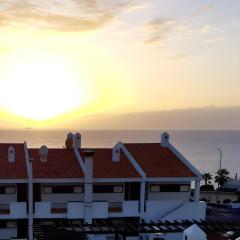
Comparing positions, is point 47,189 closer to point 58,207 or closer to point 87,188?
point 58,207

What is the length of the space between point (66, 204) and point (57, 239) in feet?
60.5

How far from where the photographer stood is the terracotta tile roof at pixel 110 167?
121 ft

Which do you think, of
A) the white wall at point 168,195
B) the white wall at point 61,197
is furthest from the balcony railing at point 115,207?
the white wall at point 168,195

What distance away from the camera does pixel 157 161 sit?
1577 inches

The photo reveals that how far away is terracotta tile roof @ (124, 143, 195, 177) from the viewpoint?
38.1m

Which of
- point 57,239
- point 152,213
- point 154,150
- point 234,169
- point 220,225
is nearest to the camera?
point 57,239

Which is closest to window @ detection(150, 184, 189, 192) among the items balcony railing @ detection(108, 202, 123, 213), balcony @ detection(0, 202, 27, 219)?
balcony railing @ detection(108, 202, 123, 213)

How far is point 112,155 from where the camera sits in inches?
1580

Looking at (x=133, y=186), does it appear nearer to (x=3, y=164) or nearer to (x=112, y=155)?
(x=112, y=155)

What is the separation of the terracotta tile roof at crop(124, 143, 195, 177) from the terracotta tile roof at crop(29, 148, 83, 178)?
6079mm

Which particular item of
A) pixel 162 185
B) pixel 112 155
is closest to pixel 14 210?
pixel 112 155

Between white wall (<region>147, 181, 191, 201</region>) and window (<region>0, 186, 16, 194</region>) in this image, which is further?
white wall (<region>147, 181, 191, 201</region>)

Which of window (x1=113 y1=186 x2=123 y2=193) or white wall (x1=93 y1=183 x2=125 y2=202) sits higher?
window (x1=113 y1=186 x2=123 y2=193)

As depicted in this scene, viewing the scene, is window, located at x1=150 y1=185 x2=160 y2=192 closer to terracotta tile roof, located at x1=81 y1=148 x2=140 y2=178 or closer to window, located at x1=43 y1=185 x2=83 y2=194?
terracotta tile roof, located at x1=81 y1=148 x2=140 y2=178
